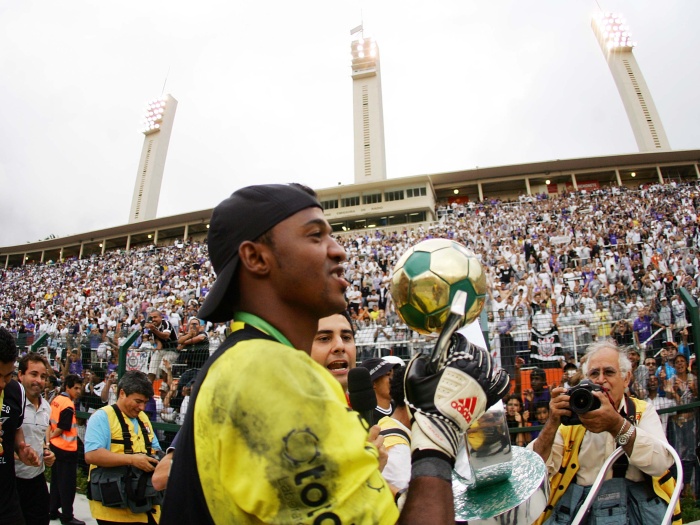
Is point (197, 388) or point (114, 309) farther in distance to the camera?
point (114, 309)

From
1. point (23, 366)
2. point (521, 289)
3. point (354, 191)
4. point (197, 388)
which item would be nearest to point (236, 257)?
point (197, 388)

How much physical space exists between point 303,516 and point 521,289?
13375 millimetres

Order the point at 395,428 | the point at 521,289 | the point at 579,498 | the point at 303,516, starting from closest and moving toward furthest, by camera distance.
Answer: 1. the point at 303,516
2. the point at 395,428
3. the point at 579,498
4. the point at 521,289

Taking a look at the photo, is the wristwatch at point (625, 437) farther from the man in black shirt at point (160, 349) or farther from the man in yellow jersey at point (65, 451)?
the man in yellow jersey at point (65, 451)

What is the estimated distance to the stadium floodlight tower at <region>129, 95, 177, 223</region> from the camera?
54.7 m

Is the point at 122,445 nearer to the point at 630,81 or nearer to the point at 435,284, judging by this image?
the point at 435,284

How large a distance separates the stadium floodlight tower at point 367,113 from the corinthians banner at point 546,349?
3535cm

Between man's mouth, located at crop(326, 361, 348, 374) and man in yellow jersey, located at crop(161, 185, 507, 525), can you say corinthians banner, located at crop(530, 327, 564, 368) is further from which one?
man in yellow jersey, located at crop(161, 185, 507, 525)

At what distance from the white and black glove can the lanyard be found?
43cm

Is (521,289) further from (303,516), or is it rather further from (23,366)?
(303,516)

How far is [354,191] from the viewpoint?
39031 millimetres

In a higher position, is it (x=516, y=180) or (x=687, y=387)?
(x=516, y=180)

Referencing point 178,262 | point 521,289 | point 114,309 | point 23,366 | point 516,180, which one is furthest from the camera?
point 516,180

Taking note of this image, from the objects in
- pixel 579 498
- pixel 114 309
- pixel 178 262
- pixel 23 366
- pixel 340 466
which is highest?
pixel 178 262
